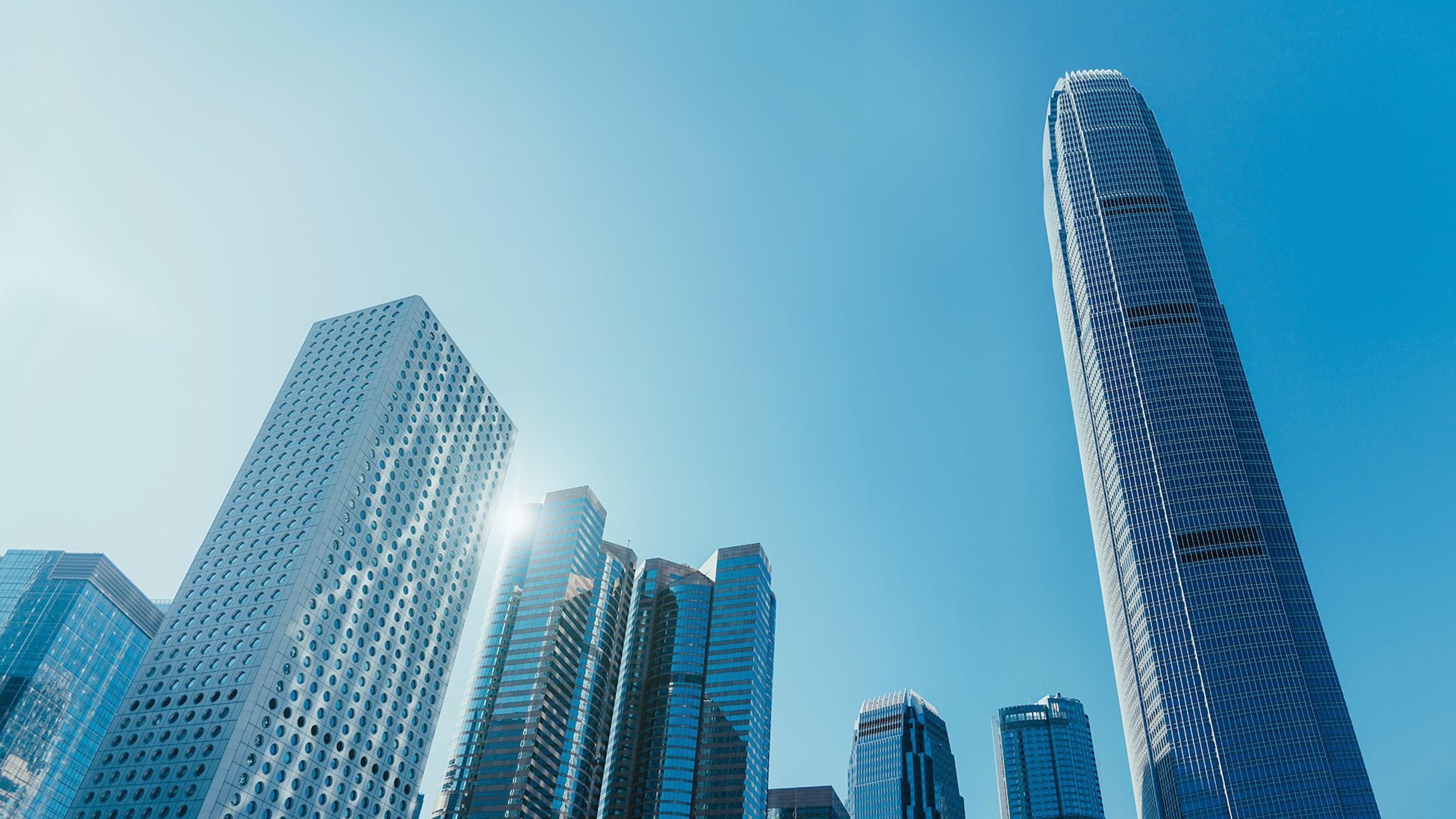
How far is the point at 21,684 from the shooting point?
6250 inches

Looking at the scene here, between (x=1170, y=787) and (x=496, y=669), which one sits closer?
(x=1170, y=787)

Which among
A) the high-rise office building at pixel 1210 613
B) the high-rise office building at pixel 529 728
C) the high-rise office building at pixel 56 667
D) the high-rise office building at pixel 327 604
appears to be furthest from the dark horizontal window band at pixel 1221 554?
the high-rise office building at pixel 56 667

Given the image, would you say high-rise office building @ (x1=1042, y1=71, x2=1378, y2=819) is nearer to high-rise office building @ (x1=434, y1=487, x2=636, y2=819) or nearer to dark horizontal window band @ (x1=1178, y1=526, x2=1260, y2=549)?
dark horizontal window band @ (x1=1178, y1=526, x2=1260, y2=549)

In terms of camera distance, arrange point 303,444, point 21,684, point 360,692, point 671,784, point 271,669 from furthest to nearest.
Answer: point 671,784
point 21,684
point 303,444
point 360,692
point 271,669

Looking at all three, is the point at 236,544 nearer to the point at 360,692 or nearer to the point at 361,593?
the point at 361,593

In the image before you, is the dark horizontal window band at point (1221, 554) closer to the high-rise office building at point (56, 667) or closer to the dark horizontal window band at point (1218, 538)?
the dark horizontal window band at point (1218, 538)

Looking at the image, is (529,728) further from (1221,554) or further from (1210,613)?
(1221,554)

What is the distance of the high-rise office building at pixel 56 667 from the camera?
156 metres

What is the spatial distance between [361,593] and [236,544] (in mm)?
16836

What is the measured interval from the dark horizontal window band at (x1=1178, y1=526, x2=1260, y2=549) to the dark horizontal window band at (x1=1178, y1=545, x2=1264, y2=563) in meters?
0.94

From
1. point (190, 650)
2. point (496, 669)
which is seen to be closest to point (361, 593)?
point (190, 650)

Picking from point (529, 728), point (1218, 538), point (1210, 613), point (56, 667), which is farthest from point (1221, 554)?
point (56, 667)

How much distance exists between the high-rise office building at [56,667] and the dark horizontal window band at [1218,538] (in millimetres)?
196311

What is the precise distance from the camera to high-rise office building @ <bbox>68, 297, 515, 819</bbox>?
96.9 metres
